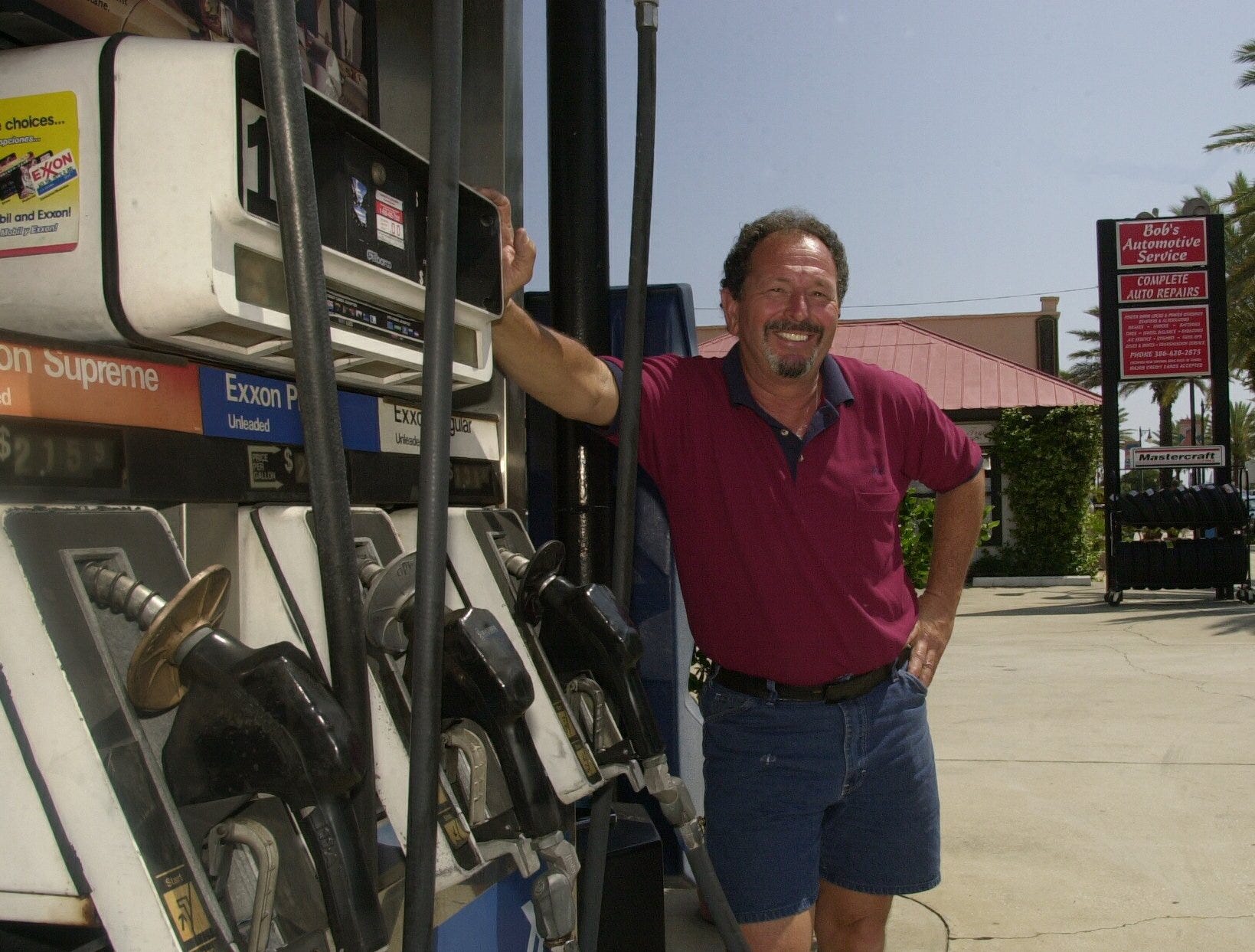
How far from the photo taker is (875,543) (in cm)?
249

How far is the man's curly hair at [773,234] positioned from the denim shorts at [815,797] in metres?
0.91

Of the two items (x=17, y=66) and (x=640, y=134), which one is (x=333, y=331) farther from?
(x=640, y=134)

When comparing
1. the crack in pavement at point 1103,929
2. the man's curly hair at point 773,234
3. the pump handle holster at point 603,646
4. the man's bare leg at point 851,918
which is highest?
the man's curly hair at point 773,234

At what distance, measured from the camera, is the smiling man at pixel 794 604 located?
239 centimetres

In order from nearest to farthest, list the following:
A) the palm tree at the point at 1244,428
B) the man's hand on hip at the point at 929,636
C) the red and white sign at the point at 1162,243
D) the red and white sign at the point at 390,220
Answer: the red and white sign at the point at 390,220 → the man's hand on hip at the point at 929,636 → the red and white sign at the point at 1162,243 → the palm tree at the point at 1244,428

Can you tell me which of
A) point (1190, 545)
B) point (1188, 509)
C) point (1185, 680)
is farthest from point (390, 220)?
point (1190, 545)

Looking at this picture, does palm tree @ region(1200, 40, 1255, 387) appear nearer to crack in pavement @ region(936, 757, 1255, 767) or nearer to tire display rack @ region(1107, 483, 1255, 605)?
tire display rack @ region(1107, 483, 1255, 605)

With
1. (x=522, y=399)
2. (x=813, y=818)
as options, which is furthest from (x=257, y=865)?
(x=813, y=818)

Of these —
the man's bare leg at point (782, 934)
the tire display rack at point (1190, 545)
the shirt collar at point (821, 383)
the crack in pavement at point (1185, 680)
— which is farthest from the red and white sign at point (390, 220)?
the tire display rack at point (1190, 545)

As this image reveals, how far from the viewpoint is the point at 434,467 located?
3.91ft

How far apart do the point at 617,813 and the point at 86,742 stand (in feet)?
7.17

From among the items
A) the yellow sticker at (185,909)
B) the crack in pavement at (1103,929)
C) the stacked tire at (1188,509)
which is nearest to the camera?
the yellow sticker at (185,909)

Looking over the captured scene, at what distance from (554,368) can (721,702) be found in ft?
2.84

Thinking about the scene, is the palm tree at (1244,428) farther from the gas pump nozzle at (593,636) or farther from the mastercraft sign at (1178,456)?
the gas pump nozzle at (593,636)
